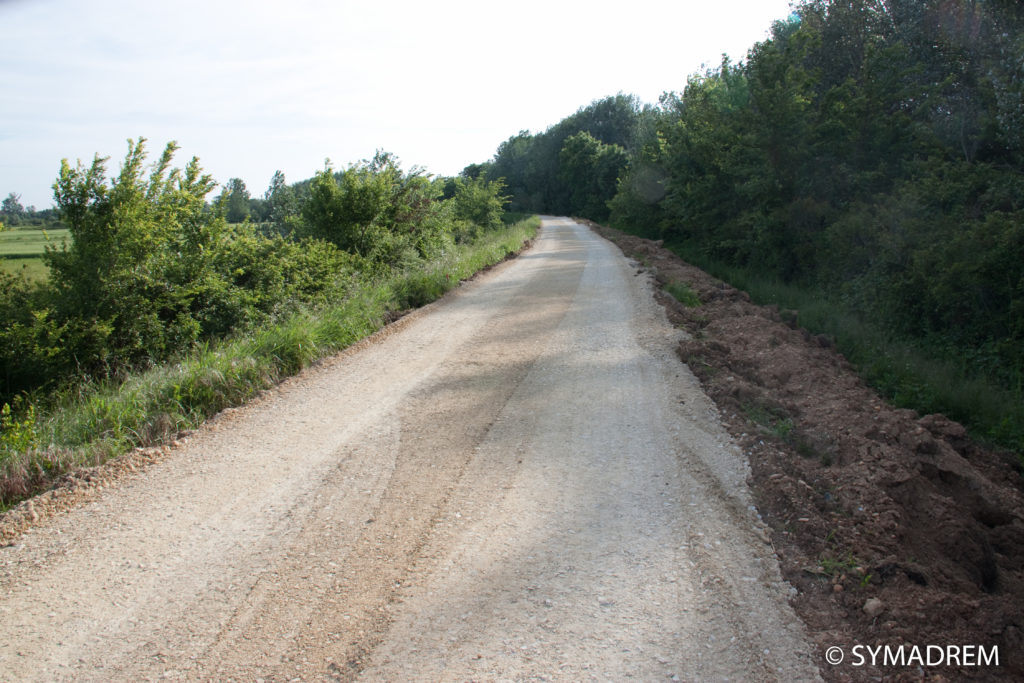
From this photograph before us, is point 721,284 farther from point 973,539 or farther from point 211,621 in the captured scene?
point 211,621

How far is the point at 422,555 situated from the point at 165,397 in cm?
374

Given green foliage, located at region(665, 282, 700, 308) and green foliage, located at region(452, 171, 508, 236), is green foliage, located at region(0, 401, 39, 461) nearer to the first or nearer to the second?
green foliage, located at region(665, 282, 700, 308)

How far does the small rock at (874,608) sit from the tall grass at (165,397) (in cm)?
541

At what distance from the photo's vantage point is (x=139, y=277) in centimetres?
880

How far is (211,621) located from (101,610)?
25.1 inches

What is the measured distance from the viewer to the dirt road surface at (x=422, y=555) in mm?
2869

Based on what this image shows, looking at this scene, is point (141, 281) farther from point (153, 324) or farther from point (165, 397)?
point (165, 397)

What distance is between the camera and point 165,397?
6.02m

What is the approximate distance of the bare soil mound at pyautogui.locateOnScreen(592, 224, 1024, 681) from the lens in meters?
2.92

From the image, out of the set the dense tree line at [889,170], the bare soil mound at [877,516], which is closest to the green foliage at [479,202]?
the dense tree line at [889,170]

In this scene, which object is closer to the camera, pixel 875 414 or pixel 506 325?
pixel 875 414

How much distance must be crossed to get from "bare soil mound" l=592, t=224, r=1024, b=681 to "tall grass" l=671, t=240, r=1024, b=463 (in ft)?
2.78

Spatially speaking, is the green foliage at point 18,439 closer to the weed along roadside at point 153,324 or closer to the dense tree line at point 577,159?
the weed along roadside at point 153,324

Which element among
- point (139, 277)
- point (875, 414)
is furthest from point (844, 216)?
point (139, 277)
